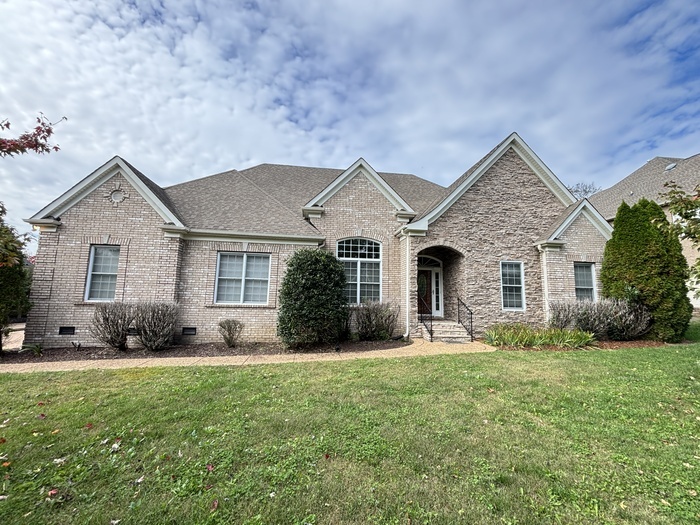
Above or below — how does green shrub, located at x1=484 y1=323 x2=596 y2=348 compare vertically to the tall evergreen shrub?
below

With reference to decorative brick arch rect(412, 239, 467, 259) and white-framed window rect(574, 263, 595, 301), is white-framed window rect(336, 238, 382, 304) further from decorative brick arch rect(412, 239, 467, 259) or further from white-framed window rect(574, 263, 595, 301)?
white-framed window rect(574, 263, 595, 301)

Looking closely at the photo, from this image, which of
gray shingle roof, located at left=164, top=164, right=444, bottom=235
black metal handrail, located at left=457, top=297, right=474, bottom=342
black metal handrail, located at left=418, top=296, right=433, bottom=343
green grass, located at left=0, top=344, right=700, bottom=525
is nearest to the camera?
green grass, located at left=0, top=344, right=700, bottom=525

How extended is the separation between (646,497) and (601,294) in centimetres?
1153

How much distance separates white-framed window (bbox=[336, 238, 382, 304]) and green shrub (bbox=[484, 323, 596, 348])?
14.4 feet

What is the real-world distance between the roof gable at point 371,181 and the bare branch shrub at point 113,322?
6706 millimetres

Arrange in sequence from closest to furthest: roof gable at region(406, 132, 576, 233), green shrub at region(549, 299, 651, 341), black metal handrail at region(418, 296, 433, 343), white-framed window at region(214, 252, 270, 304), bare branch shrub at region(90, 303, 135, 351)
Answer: bare branch shrub at region(90, 303, 135, 351) → green shrub at region(549, 299, 651, 341) → white-framed window at region(214, 252, 270, 304) → black metal handrail at region(418, 296, 433, 343) → roof gable at region(406, 132, 576, 233)

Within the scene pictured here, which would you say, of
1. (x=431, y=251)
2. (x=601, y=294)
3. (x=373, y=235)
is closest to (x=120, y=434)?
(x=373, y=235)

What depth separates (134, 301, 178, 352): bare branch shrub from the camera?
29.5 feet

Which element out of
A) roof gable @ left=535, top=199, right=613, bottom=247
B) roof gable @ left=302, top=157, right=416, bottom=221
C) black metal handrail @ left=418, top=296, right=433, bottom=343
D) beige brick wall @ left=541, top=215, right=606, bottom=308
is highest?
roof gable @ left=302, top=157, right=416, bottom=221

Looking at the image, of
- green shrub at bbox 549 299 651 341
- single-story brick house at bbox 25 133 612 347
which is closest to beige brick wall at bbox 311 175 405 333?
single-story brick house at bbox 25 133 612 347

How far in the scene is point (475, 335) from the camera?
11562mm

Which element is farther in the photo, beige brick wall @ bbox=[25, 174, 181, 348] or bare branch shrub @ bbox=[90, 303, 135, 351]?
beige brick wall @ bbox=[25, 174, 181, 348]

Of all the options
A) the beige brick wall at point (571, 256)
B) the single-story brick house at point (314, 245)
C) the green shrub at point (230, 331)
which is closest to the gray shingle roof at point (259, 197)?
the single-story brick house at point (314, 245)

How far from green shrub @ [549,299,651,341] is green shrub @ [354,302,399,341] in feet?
21.8
